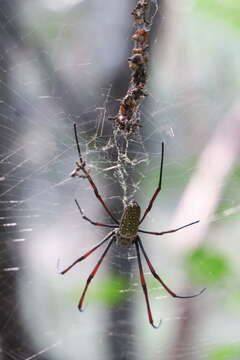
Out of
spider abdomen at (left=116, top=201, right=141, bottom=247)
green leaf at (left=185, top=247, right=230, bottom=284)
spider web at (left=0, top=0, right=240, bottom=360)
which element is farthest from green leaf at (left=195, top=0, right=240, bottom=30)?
green leaf at (left=185, top=247, right=230, bottom=284)

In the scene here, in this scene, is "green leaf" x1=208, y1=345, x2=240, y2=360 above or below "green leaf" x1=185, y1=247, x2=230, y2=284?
below

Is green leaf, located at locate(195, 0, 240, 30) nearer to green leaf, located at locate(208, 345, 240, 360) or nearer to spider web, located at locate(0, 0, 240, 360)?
spider web, located at locate(0, 0, 240, 360)

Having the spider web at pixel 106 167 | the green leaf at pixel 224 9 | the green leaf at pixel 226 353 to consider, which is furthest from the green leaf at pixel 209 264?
the green leaf at pixel 224 9

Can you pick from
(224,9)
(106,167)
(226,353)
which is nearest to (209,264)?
(226,353)

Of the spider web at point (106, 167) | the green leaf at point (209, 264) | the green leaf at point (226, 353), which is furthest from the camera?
the spider web at point (106, 167)

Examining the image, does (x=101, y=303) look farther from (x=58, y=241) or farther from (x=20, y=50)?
(x=20, y=50)

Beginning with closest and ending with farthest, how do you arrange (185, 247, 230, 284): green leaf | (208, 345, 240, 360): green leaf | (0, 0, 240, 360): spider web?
(208, 345, 240, 360): green leaf
(185, 247, 230, 284): green leaf
(0, 0, 240, 360): spider web

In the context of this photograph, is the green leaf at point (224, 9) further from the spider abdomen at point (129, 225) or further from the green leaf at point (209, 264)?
the green leaf at point (209, 264)
